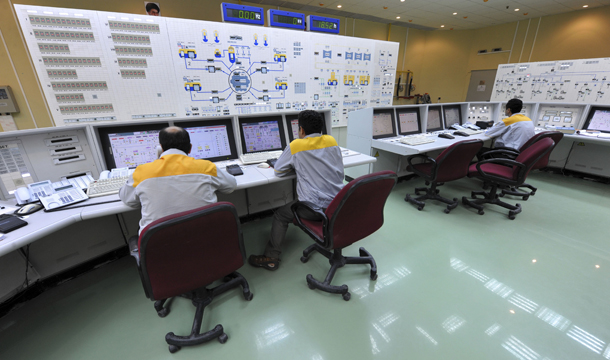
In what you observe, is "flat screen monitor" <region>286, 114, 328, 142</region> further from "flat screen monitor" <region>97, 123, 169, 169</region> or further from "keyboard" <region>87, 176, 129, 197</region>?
"keyboard" <region>87, 176, 129, 197</region>

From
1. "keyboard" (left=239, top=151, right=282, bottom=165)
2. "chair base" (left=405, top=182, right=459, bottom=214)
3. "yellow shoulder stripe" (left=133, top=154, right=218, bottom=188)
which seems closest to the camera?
"yellow shoulder stripe" (left=133, top=154, right=218, bottom=188)

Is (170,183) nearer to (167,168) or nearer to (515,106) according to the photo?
(167,168)

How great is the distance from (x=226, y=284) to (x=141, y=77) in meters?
2.71

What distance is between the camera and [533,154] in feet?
7.03

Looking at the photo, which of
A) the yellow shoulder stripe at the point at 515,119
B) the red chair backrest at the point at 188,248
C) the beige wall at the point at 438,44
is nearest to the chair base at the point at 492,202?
the yellow shoulder stripe at the point at 515,119

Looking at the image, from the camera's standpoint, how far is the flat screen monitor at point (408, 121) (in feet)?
10.2

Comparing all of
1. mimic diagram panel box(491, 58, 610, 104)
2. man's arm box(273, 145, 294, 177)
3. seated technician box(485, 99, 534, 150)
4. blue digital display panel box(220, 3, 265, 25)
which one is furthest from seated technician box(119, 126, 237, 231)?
mimic diagram panel box(491, 58, 610, 104)

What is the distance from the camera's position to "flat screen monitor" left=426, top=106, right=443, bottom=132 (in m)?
3.36

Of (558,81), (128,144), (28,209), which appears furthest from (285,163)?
(558,81)

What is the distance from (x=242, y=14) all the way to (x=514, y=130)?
3.66m

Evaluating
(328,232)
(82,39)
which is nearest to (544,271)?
(328,232)

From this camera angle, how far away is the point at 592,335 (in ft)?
4.18

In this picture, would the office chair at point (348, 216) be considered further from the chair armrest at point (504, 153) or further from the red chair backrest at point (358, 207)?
the chair armrest at point (504, 153)

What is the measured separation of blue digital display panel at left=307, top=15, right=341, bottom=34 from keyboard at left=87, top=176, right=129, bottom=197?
3.41 meters
